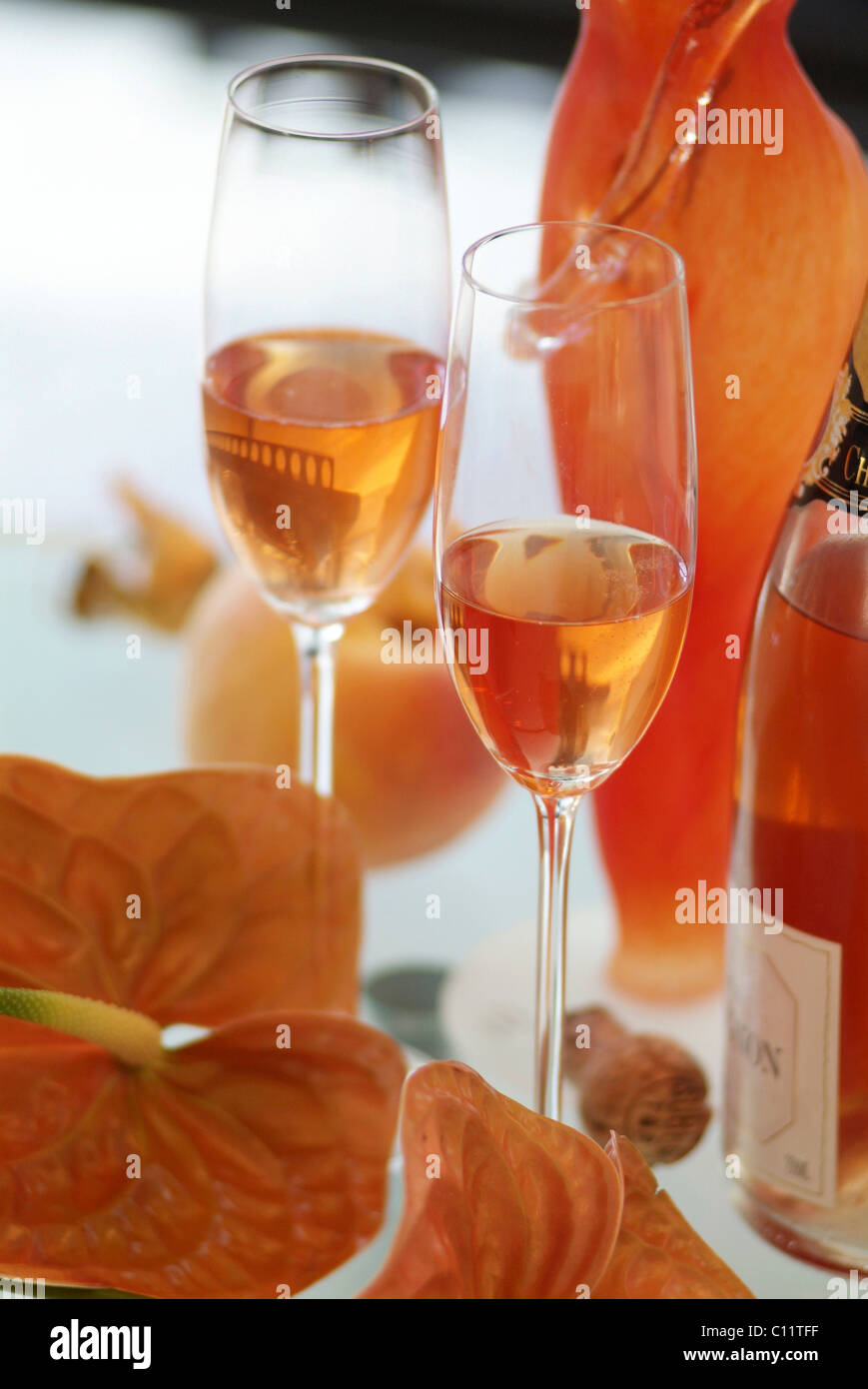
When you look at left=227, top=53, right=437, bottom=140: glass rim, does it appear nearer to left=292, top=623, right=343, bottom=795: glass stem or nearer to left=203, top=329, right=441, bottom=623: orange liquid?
left=203, top=329, right=441, bottom=623: orange liquid

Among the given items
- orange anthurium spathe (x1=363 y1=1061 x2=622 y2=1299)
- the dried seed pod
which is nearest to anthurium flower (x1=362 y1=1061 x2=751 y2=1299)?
orange anthurium spathe (x1=363 y1=1061 x2=622 y2=1299)

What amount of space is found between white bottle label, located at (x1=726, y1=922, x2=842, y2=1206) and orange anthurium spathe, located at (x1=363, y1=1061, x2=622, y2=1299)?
12 centimetres

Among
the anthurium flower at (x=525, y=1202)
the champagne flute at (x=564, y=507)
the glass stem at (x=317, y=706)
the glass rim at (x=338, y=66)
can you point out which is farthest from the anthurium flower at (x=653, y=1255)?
the glass rim at (x=338, y=66)

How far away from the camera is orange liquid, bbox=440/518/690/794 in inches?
17.8

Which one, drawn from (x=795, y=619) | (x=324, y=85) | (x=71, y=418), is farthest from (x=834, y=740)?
(x=71, y=418)

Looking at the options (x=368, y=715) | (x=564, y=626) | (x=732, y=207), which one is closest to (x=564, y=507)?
(x=564, y=626)

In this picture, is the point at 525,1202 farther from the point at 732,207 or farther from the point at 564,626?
the point at 732,207

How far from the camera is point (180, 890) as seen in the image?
1.87ft

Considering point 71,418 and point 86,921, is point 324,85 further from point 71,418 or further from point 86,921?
point 71,418

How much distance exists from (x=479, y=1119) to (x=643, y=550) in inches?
6.1

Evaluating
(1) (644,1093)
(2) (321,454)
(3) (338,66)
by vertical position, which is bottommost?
(1) (644,1093)

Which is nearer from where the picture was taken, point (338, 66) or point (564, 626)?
point (564, 626)

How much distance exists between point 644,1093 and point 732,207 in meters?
0.29

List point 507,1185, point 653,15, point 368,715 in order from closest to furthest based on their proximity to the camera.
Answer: point 507,1185, point 653,15, point 368,715
